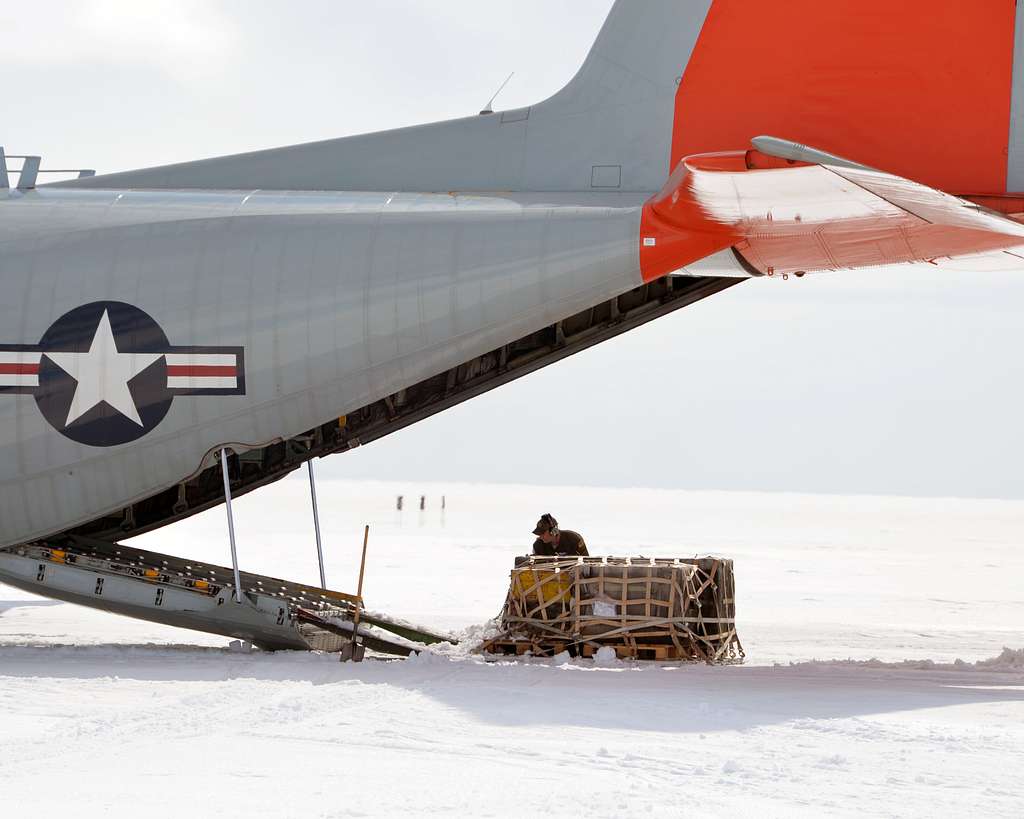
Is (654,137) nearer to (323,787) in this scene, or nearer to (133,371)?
(133,371)

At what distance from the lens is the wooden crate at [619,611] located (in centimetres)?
1295

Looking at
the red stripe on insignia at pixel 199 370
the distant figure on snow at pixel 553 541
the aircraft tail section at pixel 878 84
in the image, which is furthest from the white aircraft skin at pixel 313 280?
the distant figure on snow at pixel 553 541

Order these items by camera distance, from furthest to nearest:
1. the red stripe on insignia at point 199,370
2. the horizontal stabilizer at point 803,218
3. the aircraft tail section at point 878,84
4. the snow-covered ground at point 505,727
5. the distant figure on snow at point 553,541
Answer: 1. the distant figure on snow at point 553,541
2. the red stripe on insignia at point 199,370
3. the aircraft tail section at point 878,84
4. the horizontal stabilizer at point 803,218
5. the snow-covered ground at point 505,727

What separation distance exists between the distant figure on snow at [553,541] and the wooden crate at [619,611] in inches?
41.6

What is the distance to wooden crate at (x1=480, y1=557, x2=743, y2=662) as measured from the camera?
12953 mm

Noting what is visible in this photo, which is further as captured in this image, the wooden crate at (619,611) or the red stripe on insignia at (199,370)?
the red stripe on insignia at (199,370)

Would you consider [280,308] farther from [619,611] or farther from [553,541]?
[619,611]

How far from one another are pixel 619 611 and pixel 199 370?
502 centimetres

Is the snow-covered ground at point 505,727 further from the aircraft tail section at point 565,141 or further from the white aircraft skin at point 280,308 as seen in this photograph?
the aircraft tail section at point 565,141

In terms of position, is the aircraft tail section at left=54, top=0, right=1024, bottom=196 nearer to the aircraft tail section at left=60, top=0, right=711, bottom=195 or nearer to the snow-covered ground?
the aircraft tail section at left=60, top=0, right=711, bottom=195

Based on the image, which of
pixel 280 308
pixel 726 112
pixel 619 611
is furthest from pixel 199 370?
pixel 726 112

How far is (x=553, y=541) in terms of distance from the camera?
14.5 metres

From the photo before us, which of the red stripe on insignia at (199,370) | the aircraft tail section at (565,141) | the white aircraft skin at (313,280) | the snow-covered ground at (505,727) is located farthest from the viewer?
the aircraft tail section at (565,141)

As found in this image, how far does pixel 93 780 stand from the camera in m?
7.42
